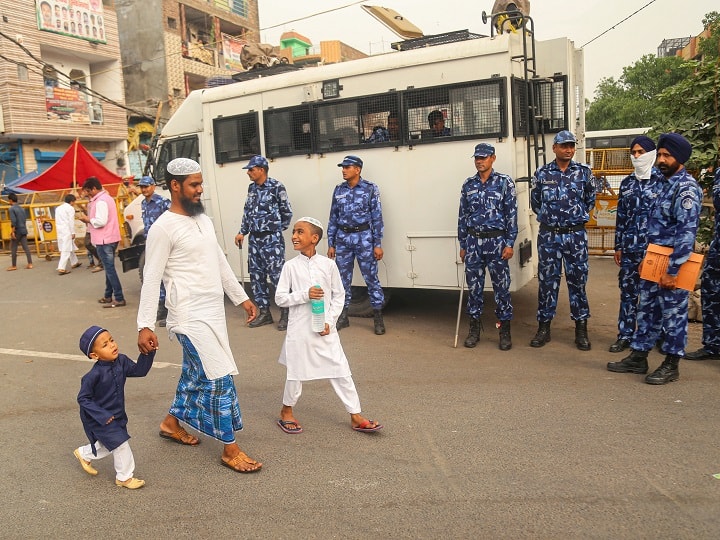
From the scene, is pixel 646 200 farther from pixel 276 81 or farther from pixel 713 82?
pixel 276 81

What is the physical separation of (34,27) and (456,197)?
21952mm

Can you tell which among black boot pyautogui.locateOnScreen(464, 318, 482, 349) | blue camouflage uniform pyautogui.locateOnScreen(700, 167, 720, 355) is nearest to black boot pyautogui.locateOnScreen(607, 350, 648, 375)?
blue camouflage uniform pyautogui.locateOnScreen(700, 167, 720, 355)

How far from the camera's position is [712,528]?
2883 mm

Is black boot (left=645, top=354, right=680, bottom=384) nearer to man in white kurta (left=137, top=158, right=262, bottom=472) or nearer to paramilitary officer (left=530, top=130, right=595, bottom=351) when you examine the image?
paramilitary officer (left=530, top=130, right=595, bottom=351)

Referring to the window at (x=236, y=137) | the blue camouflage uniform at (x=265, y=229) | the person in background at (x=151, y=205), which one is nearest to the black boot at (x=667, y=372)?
the blue camouflage uniform at (x=265, y=229)

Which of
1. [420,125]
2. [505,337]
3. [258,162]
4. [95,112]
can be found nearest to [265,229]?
[258,162]

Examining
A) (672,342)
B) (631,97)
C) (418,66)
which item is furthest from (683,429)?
(631,97)

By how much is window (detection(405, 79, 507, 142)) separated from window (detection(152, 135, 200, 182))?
11.5 feet

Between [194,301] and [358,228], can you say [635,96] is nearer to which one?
[358,228]

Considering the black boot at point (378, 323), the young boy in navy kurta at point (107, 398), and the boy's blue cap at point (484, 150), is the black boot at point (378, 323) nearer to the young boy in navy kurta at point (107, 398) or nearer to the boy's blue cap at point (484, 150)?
the boy's blue cap at point (484, 150)

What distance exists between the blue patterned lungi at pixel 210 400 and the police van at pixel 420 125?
357 cm

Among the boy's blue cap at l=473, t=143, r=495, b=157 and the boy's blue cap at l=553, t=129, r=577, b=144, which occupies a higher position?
the boy's blue cap at l=553, t=129, r=577, b=144

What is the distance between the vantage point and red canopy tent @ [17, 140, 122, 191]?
18.0 meters

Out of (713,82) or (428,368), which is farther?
(713,82)
